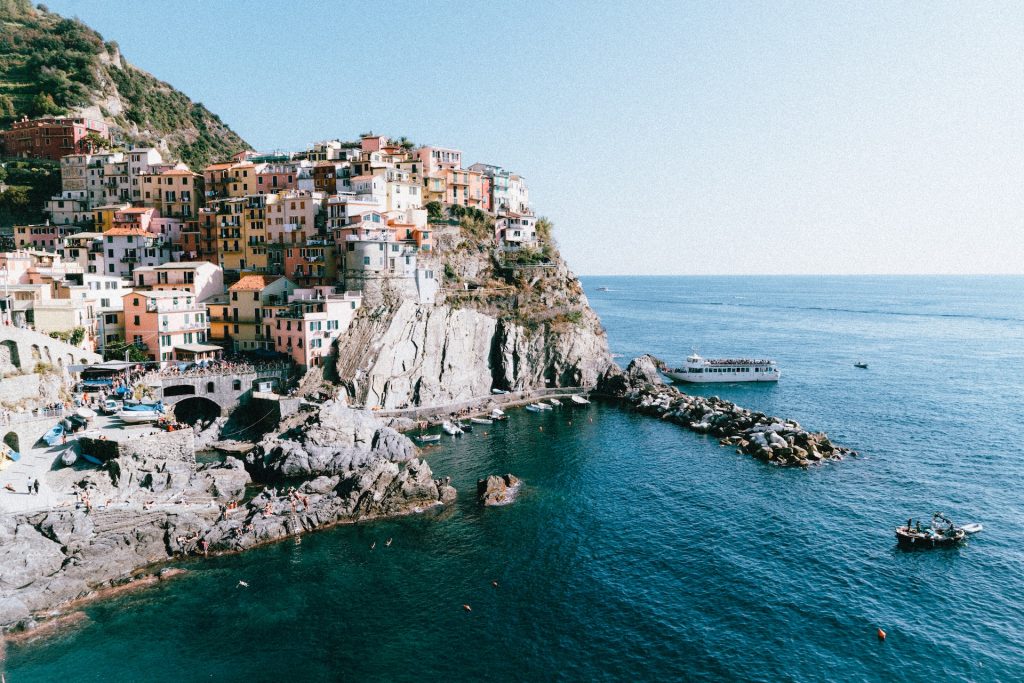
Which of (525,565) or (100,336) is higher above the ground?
(100,336)

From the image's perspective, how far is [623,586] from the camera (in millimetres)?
40781

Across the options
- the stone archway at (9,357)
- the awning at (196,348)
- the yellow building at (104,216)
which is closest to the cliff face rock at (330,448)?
the awning at (196,348)

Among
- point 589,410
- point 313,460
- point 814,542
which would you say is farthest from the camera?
point 589,410

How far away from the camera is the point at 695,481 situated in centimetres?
5856

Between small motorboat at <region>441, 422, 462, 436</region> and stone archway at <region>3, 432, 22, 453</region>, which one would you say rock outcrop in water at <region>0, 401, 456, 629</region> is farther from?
small motorboat at <region>441, 422, 462, 436</region>

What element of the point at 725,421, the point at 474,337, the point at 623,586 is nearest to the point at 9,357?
the point at 474,337

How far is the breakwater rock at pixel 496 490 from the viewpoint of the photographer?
53031 mm

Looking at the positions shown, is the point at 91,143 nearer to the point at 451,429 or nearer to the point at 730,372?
the point at 451,429

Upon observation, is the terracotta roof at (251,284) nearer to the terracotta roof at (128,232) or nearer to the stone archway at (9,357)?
the terracotta roof at (128,232)

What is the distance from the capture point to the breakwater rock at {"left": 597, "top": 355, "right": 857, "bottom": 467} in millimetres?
63969

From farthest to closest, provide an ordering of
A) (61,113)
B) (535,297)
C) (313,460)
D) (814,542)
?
(61,113) → (535,297) → (313,460) → (814,542)

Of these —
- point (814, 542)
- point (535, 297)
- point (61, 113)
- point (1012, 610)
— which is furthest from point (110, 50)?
point (1012, 610)

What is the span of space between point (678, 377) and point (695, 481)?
156 ft

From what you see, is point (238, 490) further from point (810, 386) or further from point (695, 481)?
point (810, 386)
